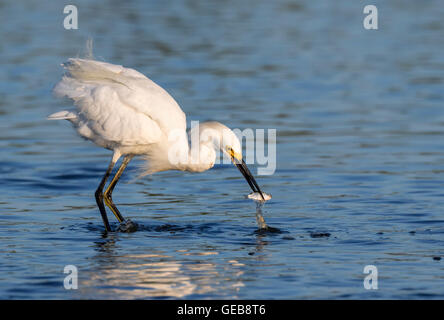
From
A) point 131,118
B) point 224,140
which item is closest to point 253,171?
point 224,140

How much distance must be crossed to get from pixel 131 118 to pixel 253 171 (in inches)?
134

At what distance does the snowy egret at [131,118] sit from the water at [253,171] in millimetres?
854

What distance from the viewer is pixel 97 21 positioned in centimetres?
2670

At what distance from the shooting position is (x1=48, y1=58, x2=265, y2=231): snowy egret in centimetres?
1026

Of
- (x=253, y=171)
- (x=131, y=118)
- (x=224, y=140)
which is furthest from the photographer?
(x=253, y=171)

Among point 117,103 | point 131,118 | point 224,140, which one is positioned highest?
point 117,103

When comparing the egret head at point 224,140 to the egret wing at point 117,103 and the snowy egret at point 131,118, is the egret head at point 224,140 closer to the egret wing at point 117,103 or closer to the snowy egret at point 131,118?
the snowy egret at point 131,118

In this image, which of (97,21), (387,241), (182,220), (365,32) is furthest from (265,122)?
(97,21)

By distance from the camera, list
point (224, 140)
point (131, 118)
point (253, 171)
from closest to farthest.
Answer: point (224, 140), point (131, 118), point (253, 171)

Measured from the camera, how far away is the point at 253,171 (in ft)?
43.4

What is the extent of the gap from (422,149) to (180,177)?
13.5 feet

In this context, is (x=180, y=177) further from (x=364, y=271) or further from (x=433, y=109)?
(x=433, y=109)

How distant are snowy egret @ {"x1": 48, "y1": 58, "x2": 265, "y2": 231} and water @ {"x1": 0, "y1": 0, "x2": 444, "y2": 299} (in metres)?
0.85

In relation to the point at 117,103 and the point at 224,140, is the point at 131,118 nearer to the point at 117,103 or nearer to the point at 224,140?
the point at 117,103
